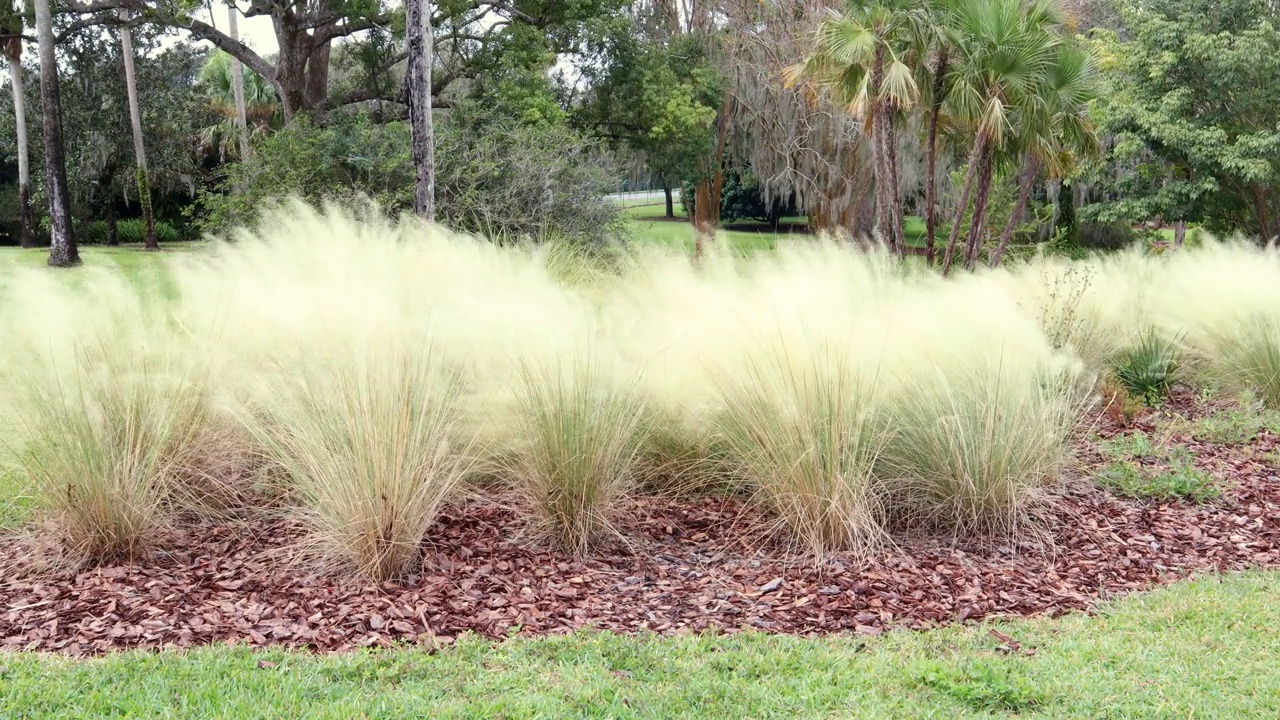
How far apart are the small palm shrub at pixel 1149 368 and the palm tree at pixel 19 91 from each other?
2423cm

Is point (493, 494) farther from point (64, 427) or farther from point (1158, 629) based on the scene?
point (1158, 629)

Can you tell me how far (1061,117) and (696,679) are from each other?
530 inches

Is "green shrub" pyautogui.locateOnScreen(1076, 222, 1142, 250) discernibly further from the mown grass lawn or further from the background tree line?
the mown grass lawn

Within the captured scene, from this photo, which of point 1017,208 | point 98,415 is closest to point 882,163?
point 1017,208

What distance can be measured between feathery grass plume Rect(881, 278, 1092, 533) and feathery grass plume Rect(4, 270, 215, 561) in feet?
11.1

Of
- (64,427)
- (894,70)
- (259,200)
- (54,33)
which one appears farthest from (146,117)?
(64,427)

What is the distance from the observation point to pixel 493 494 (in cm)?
523

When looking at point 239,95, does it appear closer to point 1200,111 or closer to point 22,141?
point 22,141

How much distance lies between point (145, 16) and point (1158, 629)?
20.9 meters

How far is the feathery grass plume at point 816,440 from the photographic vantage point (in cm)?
475

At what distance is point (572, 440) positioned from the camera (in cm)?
465

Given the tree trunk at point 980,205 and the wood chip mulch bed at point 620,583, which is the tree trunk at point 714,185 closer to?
the tree trunk at point 980,205

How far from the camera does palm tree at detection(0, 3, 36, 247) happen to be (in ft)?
76.4

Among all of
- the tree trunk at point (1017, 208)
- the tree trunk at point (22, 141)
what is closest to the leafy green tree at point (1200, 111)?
the tree trunk at point (1017, 208)
